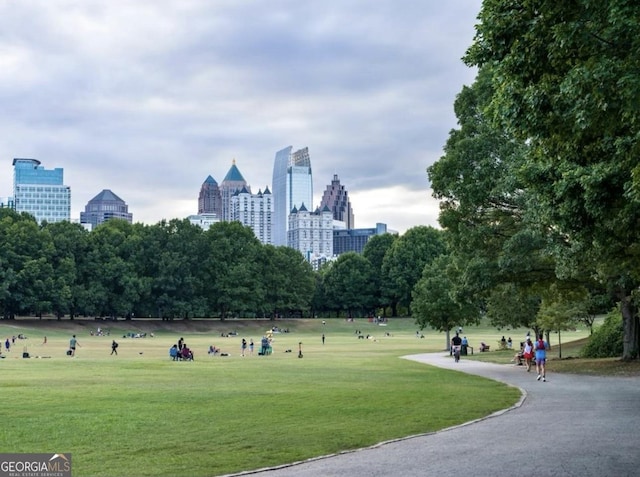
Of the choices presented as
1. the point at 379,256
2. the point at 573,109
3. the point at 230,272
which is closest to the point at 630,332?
the point at 573,109

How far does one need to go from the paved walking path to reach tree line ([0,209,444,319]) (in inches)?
3712

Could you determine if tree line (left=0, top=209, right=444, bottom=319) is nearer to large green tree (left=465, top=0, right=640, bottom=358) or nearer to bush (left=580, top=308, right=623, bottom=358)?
bush (left=580, top=308, right=623, bottom=358)

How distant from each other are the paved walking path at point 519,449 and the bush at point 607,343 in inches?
992

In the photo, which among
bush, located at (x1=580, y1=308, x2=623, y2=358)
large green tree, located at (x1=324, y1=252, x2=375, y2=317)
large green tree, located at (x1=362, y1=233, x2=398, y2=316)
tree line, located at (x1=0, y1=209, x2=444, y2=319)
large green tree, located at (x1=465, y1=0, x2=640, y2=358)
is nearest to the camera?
large green tree, located at (x1=465, y1=0, x2=640, y2=358)

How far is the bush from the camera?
43.8 meters

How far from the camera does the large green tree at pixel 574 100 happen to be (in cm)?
1152

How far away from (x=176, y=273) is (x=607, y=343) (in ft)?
273

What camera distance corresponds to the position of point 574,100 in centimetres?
1230

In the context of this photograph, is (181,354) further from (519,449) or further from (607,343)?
(519,449)

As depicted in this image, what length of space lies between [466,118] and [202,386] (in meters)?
18.8

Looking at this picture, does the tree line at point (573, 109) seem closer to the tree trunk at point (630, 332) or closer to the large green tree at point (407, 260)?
the tree trunk at point (630, 332)

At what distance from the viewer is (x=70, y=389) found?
80.4 feet

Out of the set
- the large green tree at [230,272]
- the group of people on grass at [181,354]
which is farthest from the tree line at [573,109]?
the large green tree at [230,272]

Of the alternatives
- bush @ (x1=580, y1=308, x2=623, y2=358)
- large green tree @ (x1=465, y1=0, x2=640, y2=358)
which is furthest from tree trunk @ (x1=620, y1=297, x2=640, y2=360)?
large green tree @ (x1=465, y1=0, x2=640, y2=358)
